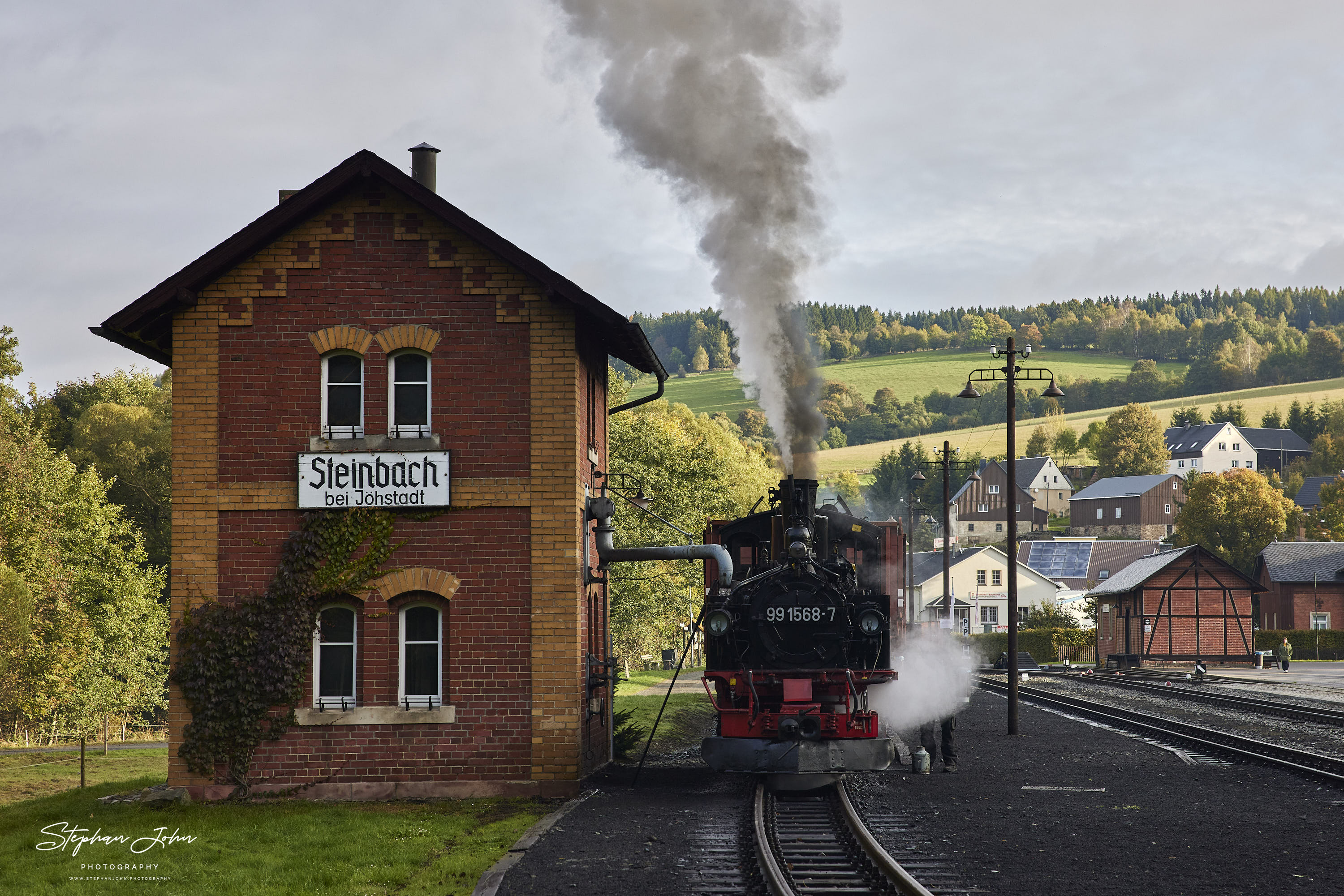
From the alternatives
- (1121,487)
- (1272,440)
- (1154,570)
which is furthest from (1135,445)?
(1154,570)

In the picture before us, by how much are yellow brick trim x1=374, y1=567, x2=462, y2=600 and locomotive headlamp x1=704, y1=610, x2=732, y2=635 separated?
3.10 m

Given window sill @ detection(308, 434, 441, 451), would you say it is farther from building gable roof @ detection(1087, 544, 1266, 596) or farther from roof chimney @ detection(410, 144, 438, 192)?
building gable roof @ detection(1087, 544, 1266, 596)

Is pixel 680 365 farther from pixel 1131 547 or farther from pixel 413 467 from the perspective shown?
pixel 413 467

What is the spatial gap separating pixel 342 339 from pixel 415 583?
10.4 feet

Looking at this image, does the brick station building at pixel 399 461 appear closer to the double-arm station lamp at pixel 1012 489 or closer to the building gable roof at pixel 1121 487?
the double-arm station lamp at pixel 1012 489

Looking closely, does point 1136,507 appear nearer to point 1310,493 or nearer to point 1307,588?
point 1310,493

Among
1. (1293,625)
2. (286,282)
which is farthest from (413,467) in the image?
(1293,625)

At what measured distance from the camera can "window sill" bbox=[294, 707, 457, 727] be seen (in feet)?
47.2

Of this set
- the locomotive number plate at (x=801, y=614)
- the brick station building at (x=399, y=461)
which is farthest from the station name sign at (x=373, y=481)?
the locomotive number plate at (x=801, y=614)

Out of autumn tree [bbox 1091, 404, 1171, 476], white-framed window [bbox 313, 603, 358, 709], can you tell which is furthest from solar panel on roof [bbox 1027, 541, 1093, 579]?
white-framed window [bbox 313, 603, 358, 709]

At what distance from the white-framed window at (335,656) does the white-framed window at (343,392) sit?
2.23 meters

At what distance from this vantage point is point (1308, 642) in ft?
191

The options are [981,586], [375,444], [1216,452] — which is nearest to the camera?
[375,444]

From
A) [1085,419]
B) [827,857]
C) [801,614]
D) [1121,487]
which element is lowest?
[827,857]
